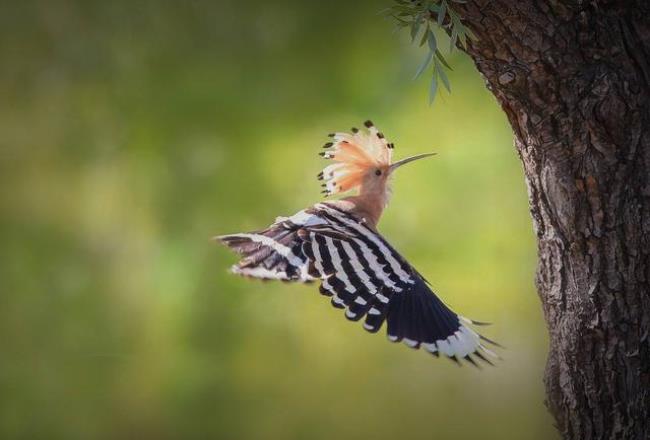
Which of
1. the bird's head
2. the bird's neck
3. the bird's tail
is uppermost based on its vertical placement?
the bird's head

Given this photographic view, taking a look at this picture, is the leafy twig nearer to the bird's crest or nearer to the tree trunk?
the tree trunk

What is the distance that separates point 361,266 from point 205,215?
1.38m

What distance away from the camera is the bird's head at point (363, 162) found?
6.07ft

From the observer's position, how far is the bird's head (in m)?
1.85

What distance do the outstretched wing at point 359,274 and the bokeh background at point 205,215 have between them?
1.06m

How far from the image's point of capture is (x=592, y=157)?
1.38m

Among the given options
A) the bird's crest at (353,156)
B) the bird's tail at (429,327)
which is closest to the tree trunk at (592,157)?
the bird's tail at (429,327)

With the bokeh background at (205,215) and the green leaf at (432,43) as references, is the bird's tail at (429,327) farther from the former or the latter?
the bokeh background at (205,215)

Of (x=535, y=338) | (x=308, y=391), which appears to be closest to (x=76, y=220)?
(x=308, y=391)

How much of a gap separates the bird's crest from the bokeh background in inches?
31.3

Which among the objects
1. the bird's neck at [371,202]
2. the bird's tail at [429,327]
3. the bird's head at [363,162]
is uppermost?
the bird's head at [363,162]

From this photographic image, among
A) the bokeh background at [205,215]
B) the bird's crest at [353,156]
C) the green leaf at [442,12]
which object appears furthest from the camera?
the bokeh background at [205,215]

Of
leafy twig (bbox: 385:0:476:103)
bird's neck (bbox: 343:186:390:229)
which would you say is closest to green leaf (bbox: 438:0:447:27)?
leafy twig (bbox: 385:0:476:103)

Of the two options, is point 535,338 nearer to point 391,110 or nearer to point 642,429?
point 391,110
